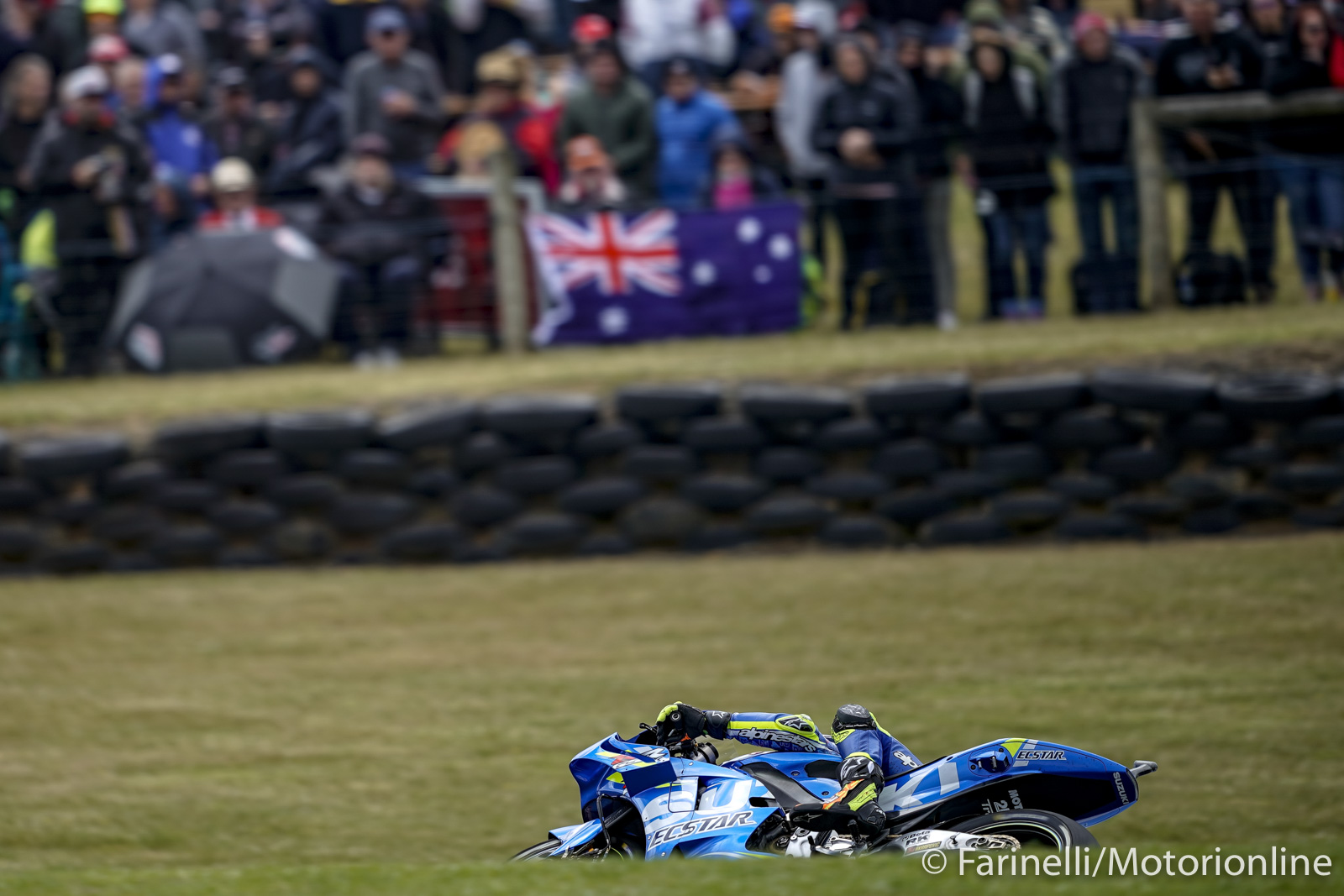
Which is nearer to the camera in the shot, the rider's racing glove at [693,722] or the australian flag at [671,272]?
the rider's racing glove at [693,722]

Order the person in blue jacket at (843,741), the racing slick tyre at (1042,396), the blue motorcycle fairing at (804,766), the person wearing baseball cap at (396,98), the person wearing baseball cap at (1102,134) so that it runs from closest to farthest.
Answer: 1. the person in blue jacket at (843,741)
2. the blue motorcycle fairing at (804,766)
3. the racing slick tyre at (1042,396)
4. the person wearing baseball cap at (1102,134)
5. the person wearing baseball cap at (396,98)

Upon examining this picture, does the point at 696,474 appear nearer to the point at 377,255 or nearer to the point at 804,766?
the point at 377,255

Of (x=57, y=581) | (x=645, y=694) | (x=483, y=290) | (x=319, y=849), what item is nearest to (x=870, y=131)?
(x=483, y=290)

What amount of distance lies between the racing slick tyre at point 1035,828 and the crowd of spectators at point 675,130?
6564 millimetres

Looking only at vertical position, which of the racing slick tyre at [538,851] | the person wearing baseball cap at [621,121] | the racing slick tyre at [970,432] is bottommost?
the racing slick tyre at [538,851]

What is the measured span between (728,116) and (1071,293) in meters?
2.62

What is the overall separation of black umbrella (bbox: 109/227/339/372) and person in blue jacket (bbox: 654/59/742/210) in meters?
2.44

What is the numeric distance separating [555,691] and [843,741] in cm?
289

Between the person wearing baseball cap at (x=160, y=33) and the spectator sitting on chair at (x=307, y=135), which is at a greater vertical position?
the person wearing baseball cap at (x=160, y=33)

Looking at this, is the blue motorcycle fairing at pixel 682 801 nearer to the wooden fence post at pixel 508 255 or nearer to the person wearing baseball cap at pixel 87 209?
the wooden fence post at pixel 508 255

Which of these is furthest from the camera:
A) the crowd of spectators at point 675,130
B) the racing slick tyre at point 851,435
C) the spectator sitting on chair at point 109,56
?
the spectator sitting on chair at point 109,56

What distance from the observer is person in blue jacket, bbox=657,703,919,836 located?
4.12 meters

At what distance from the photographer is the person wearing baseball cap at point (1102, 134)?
33.6ft

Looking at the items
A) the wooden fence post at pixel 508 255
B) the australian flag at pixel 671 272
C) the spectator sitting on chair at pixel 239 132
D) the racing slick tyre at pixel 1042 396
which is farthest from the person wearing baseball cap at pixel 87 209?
the racing slick tyre at pixel 1042 396
